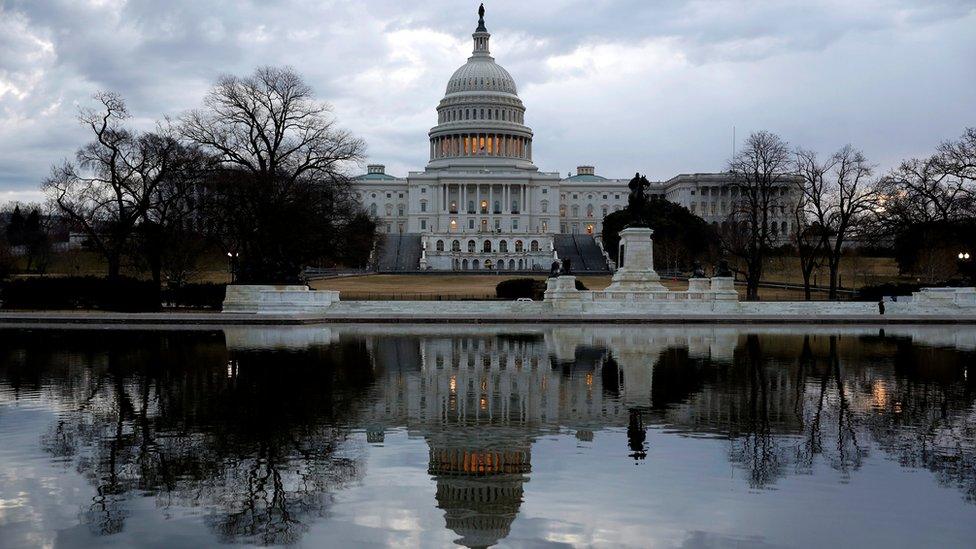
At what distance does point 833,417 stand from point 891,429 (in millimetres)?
1088

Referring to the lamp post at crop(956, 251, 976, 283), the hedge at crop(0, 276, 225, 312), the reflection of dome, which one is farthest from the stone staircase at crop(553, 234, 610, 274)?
the reflection of dome

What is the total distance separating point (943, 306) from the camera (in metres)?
43.4

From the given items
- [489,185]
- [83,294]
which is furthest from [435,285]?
[489,185]

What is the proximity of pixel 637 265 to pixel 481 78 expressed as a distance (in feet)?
399

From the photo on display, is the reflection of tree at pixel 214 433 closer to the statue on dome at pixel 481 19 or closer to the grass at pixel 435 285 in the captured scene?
the grass at pixel 435 285

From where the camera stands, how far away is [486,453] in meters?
11.2

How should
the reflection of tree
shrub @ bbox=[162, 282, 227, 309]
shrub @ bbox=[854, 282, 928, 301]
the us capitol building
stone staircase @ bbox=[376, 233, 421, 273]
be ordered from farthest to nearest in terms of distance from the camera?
the us capitol building
stone staircase @ bbox=[376, 233, 421, 273]
shrub @ bbox=[854, 282, 928, 301]
shrub @ bbox=[162, 282, 227, 309]
the reflection of tree

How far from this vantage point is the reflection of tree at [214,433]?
9.07m

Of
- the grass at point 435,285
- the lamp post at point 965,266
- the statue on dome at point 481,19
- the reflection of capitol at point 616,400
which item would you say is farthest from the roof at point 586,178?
the reflection of capitol at point 616,400

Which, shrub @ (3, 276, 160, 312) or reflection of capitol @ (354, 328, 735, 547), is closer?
reflection of capitol @ (354, 328, 735, 547)

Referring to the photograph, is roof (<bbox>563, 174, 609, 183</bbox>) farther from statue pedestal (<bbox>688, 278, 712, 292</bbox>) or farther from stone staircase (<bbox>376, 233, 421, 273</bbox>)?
statue pedestal (<bbox>688, 278, 712, 292</bbox>)

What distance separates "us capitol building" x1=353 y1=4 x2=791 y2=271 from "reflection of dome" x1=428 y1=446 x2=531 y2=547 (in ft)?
446

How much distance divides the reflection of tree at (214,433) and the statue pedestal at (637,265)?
23.1 metres

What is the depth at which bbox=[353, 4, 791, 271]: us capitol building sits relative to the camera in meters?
155
